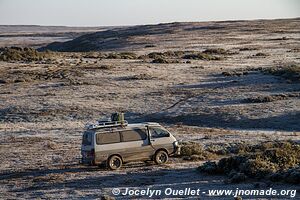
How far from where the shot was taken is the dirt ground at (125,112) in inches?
787

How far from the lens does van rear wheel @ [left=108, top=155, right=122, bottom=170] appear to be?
21.8 meters

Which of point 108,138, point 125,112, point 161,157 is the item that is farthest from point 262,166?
point 125,112

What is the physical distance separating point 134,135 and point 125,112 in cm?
1573

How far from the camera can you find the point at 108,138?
21984 mm

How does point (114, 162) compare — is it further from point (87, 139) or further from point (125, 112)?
point (125, 112)

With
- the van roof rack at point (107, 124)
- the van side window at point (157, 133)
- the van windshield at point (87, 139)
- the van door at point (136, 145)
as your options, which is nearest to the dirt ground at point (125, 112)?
the van door at point (136, 145)

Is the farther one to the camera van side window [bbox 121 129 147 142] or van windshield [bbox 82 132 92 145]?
van side window [bbox 121 129 147 142]

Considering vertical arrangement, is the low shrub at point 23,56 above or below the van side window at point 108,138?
above

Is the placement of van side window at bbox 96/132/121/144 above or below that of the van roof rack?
below

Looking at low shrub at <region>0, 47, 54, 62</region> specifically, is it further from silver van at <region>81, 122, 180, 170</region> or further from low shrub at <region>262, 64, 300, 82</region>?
silver van at <region>81, 122, 180, 170</region>

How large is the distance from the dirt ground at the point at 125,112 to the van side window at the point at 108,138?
1.15m

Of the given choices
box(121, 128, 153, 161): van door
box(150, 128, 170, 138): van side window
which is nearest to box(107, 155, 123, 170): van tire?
box(121, 128, 153, 161): van door

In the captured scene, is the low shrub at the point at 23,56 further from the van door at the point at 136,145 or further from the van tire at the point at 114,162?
the van tire at the point at 114,162

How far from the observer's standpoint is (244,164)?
1956cm
